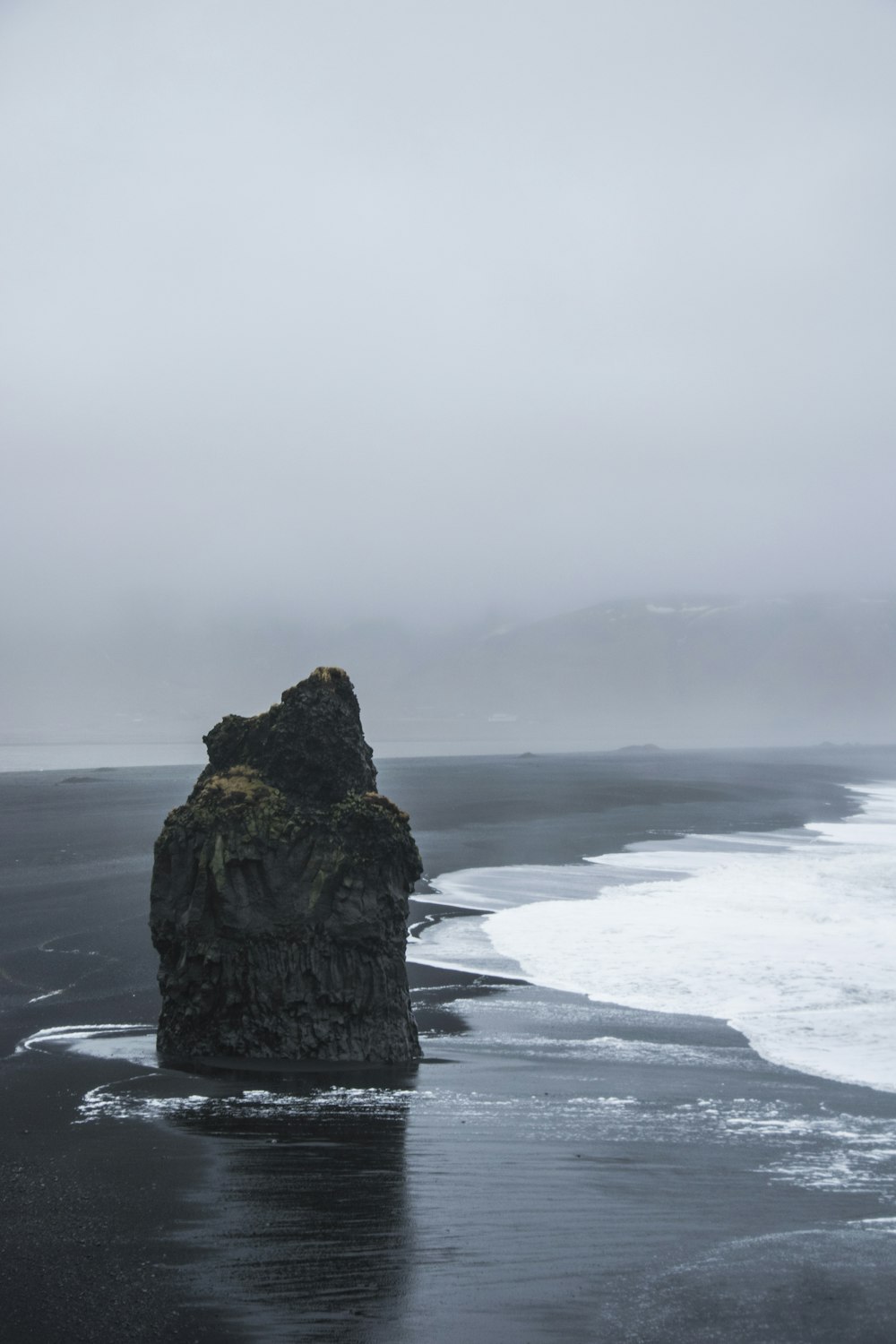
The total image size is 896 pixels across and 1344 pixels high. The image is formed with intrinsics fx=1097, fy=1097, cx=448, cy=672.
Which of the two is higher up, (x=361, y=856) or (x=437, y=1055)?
(x=361, y=856)

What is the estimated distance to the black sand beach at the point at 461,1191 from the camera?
963 cm

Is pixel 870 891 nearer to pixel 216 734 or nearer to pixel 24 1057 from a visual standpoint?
pixel 216 734

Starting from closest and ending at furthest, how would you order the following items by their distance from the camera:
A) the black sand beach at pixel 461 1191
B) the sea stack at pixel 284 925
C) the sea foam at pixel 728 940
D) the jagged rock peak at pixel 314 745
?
the black sand beach at pixel 461 1191 → the sea stack at pixel 284 925 → the jagged rock peak at pixel 314 745 → the sea foam at pixel 728 940

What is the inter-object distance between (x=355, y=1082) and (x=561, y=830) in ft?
160

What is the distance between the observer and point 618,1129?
571 inches

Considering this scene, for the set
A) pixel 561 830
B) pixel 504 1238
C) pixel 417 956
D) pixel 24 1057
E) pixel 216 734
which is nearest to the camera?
pixel 504 1238

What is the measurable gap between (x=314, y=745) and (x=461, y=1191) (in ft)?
29.1

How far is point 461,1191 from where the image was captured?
1226cm

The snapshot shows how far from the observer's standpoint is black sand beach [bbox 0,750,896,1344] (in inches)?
379

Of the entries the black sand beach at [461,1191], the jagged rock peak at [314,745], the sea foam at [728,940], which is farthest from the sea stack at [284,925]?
the sea foam at [728,940]

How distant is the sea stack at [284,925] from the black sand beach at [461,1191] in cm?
108

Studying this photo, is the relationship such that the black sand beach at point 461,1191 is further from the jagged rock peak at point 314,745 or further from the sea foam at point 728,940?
the jagged rock peak at point 314,745

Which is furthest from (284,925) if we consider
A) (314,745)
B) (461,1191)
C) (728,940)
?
(728,940)

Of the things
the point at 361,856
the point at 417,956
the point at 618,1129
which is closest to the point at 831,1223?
the point at 618,1129
